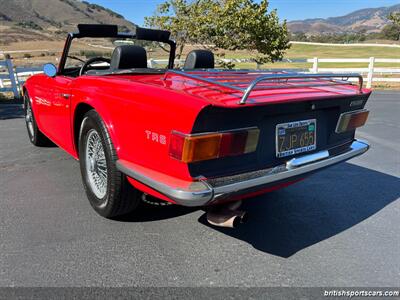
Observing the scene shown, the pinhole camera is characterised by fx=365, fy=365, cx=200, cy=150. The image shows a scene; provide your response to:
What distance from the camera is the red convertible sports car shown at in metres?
2.10

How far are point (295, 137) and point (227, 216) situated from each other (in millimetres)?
731

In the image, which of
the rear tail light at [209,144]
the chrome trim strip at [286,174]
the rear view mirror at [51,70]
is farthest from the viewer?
the rear view mirror at [51,70]

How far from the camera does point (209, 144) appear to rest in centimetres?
209

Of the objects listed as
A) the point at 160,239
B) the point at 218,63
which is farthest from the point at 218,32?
the point at 160,239

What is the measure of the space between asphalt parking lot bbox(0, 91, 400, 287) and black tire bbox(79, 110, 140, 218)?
0.16 m

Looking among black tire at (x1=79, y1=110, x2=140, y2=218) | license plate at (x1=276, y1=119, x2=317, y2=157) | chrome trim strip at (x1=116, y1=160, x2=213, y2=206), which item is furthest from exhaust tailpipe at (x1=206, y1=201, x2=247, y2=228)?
black tire at (x1=79, y1=110, x2=140, y2=218)

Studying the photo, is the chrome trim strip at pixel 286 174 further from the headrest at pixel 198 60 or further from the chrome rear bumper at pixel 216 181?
the headrest at pixel 198 60

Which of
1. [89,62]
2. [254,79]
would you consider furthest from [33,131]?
[254,79]

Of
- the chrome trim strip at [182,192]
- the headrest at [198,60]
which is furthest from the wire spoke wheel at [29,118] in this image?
the chrome trim strip at [182,192]

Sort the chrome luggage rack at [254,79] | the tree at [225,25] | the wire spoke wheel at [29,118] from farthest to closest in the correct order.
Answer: the tree at [225,25]
the wire spoke wheel at [29,118]
the chrome luggage rack at [254,79]

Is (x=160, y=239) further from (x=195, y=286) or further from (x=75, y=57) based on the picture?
Result: (x=75, y=57)

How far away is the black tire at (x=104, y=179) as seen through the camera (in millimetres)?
2635

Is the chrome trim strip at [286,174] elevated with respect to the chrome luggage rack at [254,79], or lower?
lower

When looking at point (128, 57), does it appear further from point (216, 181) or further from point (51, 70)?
point (216, 181)
